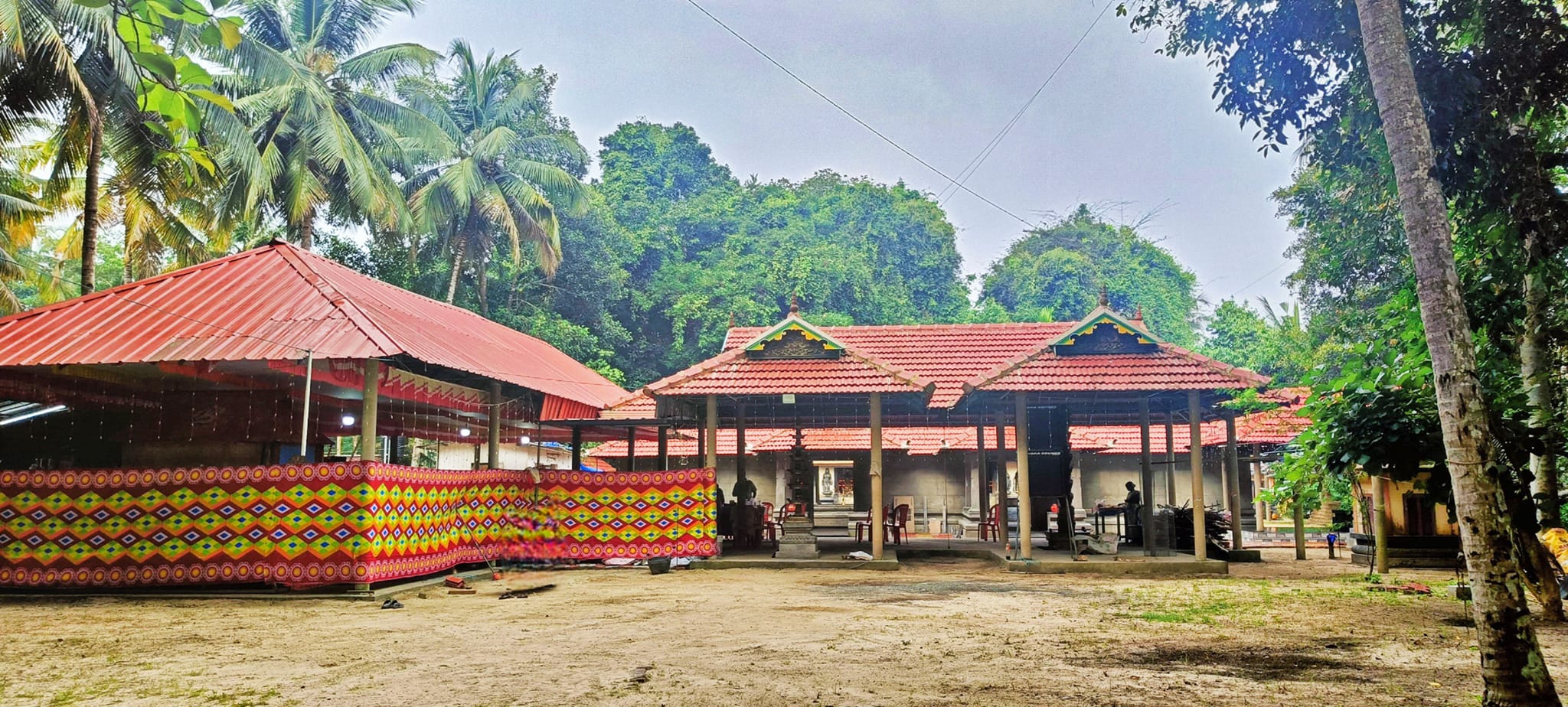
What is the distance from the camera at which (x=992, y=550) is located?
57.8 ft

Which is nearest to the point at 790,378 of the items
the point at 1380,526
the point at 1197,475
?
the point at 1197,475

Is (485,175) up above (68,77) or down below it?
above

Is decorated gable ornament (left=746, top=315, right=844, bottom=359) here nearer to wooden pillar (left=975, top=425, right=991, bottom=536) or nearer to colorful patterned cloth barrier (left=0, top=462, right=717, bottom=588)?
wooden pillar (left=975, top=425, right=991, bottom=536)

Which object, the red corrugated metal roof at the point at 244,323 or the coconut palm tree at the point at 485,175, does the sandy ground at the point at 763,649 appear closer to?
the red corrugated metal roof at the point at 244,323

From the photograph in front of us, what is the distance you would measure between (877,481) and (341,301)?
24.8 ft

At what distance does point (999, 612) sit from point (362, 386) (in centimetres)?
765

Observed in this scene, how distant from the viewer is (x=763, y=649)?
24.6 feet

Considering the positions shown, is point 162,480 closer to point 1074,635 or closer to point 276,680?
point 276,680

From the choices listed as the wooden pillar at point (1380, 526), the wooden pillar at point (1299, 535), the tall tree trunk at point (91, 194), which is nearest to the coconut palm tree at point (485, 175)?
the tall tree trunk at point (91, 194)

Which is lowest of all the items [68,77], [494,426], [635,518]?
[635,518]

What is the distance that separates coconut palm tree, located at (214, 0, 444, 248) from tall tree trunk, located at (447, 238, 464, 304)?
230 cm

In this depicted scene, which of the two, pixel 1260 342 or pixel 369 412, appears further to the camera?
pixel 1260 342

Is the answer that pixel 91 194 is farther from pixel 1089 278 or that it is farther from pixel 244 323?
pixel 1089 278

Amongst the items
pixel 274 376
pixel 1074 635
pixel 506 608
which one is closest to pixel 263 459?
pixel 274 376
